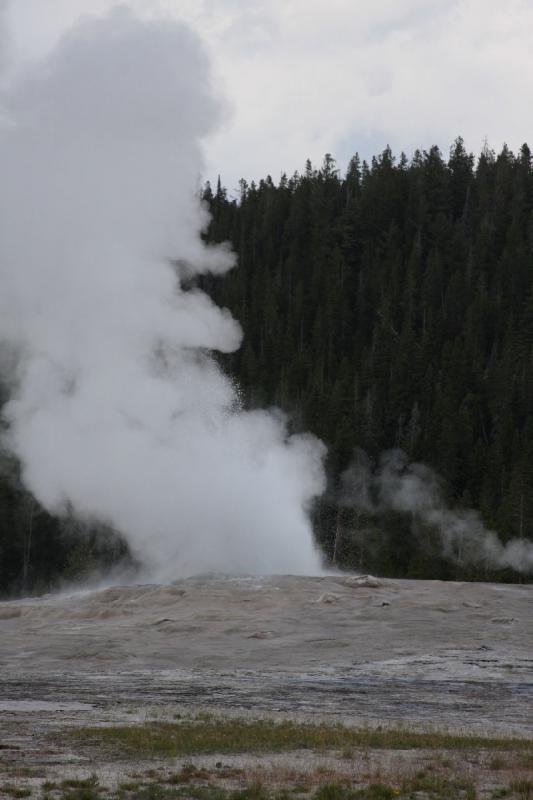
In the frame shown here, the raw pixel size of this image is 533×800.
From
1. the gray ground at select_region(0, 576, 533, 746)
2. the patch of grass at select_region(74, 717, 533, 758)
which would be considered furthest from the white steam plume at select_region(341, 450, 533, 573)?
the patch of grass at select_region(74, 717, 533, 758)

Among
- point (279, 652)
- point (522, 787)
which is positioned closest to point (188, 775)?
point (522, 787)

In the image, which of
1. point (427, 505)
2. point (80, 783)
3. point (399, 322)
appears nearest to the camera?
point (80, 783)

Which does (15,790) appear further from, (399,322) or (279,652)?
(399,322)

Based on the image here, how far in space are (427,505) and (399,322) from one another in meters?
38.9

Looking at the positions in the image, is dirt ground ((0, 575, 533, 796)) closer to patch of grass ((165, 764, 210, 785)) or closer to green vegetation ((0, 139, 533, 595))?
patch of grass ((165, 764, 210, 785))

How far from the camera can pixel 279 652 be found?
3444 cm

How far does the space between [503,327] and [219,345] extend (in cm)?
4432

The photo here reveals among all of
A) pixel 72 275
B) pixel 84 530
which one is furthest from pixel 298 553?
pixel 84 530

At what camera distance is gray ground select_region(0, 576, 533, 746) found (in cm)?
2534

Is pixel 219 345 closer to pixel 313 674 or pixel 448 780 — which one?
pixel 313 674

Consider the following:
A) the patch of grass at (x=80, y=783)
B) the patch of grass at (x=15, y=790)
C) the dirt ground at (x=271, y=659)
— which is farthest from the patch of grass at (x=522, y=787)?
the patch of grass at (x=15, y=790)

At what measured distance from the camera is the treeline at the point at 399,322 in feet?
279

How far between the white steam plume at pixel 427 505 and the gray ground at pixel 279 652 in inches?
1007

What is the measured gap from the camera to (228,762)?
18250 millimetres
